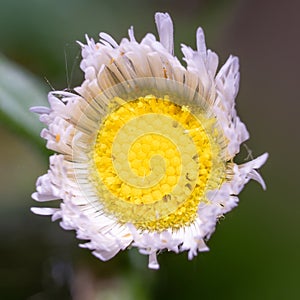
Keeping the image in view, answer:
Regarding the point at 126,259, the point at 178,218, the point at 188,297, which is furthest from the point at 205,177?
the point at 188,297

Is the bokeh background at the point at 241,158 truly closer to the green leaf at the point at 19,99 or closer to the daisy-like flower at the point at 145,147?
the green leaf at the point at 19,99

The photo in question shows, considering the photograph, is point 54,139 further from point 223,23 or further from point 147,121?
point 223,23

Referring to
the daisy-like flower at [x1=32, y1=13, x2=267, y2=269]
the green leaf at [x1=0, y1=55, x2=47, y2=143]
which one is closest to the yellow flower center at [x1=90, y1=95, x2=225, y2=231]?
the daisy-like flower at [x1=32, y1=13, x2=267, y2=269]

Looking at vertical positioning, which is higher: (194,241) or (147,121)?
(147,121)

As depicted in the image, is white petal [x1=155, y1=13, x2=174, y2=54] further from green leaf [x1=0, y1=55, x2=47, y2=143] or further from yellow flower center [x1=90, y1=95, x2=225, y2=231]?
green leaf [x1=0, y1=55, x2=47, y2=143]

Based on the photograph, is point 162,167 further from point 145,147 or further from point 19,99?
point 19,99

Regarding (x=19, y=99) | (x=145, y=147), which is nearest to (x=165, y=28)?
(x=145, y=147)
